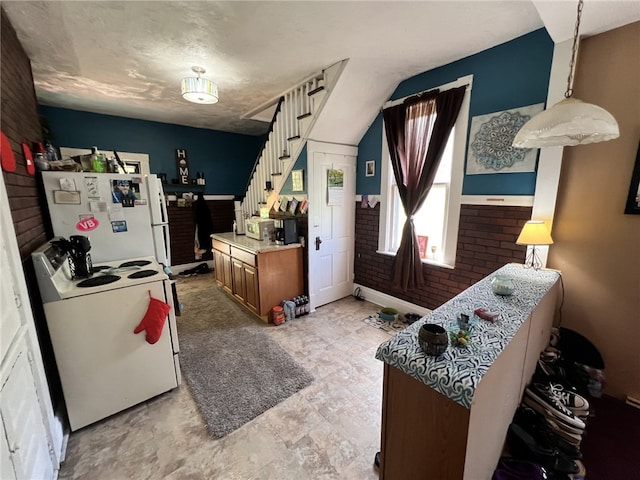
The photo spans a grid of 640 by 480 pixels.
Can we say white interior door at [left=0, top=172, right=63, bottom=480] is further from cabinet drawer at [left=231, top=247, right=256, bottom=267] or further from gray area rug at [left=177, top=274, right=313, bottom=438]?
cabinet drawer at [left=231, top=247, right=256, bottom=267]

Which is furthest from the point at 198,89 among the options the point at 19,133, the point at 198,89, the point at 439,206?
the point at 439,206

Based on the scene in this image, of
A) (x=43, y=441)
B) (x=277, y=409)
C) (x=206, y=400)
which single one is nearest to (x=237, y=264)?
(x=206, y=400)

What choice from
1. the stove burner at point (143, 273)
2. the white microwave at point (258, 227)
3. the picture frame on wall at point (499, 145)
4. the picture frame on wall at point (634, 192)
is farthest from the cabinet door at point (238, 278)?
the picture frame on wall at point (634, 192)

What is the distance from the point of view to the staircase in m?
2.72

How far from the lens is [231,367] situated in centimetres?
232

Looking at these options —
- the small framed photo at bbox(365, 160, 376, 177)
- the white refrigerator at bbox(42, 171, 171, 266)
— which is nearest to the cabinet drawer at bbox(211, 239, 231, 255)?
the white refrigerator at bbox(42, 171, 171, 266)

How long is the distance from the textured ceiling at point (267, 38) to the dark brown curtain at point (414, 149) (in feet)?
1.07

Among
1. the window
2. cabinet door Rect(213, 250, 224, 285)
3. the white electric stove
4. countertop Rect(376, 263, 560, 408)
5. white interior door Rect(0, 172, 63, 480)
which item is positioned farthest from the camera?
cabinet door Rect(213, 250, 224, 285)

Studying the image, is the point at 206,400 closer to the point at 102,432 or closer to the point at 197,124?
the point at 102,432

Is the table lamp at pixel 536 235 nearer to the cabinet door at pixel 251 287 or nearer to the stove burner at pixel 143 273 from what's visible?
the cabinet door at pixel 251 287

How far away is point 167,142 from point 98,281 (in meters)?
3.63

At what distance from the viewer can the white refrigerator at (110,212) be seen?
6.62 feet

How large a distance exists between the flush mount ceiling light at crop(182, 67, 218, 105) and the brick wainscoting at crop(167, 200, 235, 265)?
271cm

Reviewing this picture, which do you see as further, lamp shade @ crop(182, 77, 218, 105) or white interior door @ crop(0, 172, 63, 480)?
lamp shade @ crop(182, 77, 218, 105)
